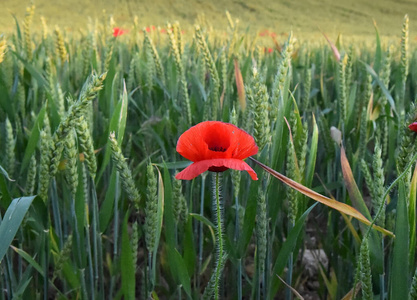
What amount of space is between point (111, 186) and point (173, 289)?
0.79 ft

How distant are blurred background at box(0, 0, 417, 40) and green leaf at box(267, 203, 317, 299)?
1415 cm

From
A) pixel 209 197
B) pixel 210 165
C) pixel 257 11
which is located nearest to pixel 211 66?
pixel 209 197

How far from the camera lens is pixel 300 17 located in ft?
53.8

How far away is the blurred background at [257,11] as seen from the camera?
14805mm

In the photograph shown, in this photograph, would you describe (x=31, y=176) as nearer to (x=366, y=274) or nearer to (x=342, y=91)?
(x=366, y=274)

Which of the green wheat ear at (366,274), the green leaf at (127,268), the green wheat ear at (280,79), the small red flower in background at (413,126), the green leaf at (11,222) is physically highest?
the green wheat ear at (280,79)

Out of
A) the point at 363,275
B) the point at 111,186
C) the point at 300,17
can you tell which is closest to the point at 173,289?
the point at 111,186

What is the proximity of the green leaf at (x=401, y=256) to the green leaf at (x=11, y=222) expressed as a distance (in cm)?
36

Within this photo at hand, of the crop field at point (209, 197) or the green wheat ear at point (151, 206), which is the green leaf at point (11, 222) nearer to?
the crop field at point (209, 197)

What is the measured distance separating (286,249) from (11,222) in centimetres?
32

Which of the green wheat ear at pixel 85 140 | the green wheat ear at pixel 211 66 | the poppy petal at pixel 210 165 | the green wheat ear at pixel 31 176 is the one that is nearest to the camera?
the poppy petal at pixel 210 165

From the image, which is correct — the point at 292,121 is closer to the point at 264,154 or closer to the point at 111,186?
the point at 264,154

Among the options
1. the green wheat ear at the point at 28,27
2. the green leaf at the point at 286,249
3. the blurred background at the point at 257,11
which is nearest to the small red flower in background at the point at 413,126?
the green leaf at the point at 286,249

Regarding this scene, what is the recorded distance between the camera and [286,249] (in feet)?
1.86
